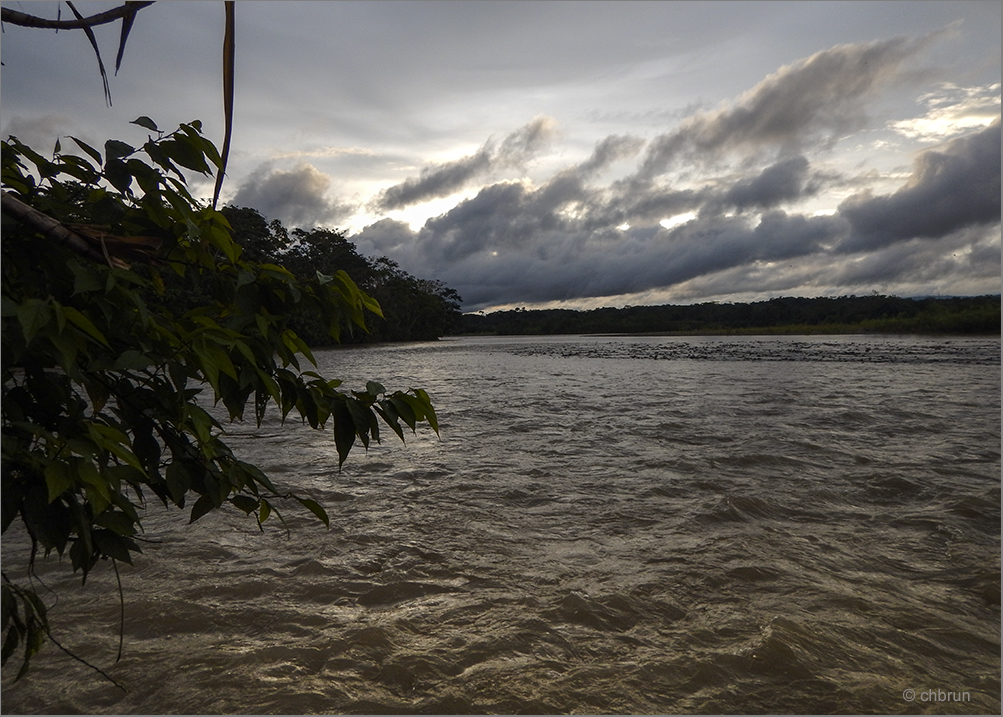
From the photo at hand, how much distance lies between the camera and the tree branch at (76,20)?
1190mm

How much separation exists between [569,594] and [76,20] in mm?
2890

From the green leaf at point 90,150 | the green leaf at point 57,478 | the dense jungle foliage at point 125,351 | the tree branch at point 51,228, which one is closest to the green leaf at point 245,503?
the dense jungle foliage at point 125,351

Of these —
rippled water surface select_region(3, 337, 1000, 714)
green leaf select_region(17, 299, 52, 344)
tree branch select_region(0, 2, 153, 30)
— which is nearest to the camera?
green leaf select_region(17, 299, 52, 344)

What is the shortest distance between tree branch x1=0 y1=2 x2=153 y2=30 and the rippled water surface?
7.10 feet

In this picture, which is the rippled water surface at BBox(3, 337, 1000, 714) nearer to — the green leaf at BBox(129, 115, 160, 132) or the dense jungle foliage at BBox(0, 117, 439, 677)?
the dense jungle foliage at BBox(0, 117, 439, 677)

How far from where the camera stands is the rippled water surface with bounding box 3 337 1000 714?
7.13 feet

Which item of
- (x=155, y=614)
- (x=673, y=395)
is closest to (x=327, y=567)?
(x=155, y=614)

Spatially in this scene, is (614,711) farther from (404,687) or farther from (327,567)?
(327,567)

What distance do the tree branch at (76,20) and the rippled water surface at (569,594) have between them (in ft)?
7.10

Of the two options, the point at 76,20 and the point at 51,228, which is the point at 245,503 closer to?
the point at 51,228

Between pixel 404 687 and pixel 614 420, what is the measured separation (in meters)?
6.74

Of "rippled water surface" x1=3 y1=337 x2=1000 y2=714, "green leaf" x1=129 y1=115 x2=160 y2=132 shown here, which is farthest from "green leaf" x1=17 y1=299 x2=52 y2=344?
"rippled water surface" x1=3 y1=337 x2=1000 y2=714

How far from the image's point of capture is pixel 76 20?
3.94ft

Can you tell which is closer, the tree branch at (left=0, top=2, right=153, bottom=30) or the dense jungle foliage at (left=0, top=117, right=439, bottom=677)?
the dense jungle foliage at (left=0, top=117, right=439, bottom=677)
